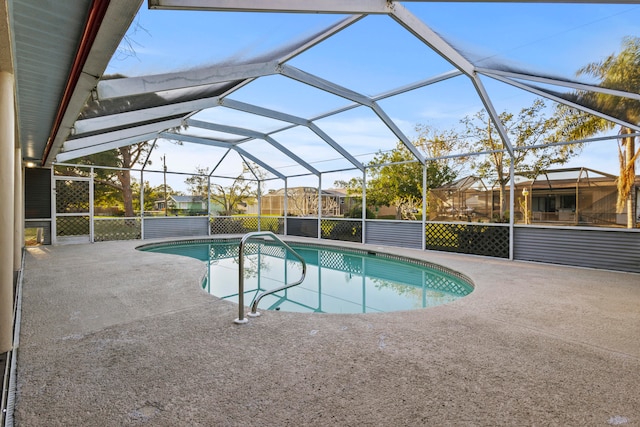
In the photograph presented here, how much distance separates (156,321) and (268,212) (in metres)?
11.5

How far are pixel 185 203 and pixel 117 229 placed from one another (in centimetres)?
265

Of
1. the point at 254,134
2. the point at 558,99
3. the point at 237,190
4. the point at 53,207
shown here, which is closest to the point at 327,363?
the point at 558,99

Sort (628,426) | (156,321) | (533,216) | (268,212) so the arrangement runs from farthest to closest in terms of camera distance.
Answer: (268,212) < (533,216) < (156,321) < (628,426)

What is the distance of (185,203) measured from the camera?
13.2 m

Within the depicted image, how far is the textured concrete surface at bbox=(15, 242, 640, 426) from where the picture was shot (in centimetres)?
185

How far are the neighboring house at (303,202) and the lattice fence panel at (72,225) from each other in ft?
21.4

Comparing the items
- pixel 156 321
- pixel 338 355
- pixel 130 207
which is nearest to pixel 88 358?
pixel 156 321

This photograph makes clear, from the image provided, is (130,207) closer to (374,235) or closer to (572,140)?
(374,235)

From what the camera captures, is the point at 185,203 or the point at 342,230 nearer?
the point at 342,230

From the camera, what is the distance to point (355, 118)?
8227mm

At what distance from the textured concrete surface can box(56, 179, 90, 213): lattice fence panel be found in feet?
23.8

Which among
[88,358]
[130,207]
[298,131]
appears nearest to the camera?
[88,358]

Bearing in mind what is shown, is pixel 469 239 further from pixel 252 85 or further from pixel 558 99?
pixel 252 85

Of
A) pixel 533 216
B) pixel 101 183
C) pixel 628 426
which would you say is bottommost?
pixel 628 426
